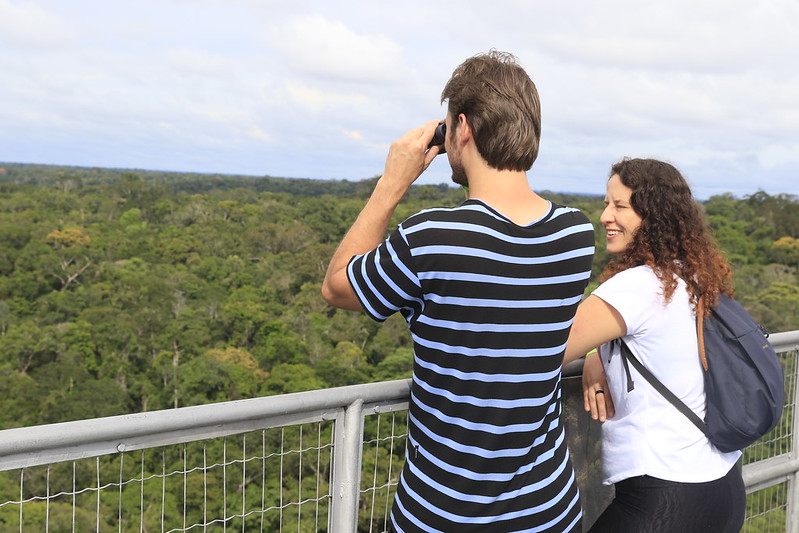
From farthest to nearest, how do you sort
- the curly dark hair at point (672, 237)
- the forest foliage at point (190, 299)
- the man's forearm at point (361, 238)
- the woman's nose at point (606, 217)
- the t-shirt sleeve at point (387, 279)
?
the forest foliage at point (190, 299) → the woman's nose at point (606, 217) → the curly dark hair at point (672, 237) → the man's forearm at point (361, 238) → the t-shirt sleeve at point (387, 279)

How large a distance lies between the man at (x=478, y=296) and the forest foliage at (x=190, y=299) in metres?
24.9

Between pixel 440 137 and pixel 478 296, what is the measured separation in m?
0.35

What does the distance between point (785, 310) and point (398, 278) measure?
48.4m

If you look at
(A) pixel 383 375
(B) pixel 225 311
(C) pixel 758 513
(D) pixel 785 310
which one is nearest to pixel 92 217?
(B) pixel 225 311

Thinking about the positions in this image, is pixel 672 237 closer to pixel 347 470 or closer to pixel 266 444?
pixel 347 470

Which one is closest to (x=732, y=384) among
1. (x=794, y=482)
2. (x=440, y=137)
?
(x=440, y=137)

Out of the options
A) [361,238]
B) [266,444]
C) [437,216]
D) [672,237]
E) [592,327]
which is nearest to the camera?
[437,216]

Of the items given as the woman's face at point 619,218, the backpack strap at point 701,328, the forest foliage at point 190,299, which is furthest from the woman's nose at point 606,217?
the forest foliage at point 190,299

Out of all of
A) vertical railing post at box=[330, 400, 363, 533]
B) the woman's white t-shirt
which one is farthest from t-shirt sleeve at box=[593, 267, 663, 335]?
vertical railing post at box=[330, 400, 363, 533]

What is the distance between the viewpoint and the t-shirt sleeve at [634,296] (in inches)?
65.8

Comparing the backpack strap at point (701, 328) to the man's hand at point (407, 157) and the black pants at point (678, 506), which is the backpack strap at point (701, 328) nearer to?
the black pants at point (678, 506)

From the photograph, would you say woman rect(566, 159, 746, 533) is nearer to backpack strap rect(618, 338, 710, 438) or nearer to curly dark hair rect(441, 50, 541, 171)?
backpack strap rect(618, 338, 710, 438)

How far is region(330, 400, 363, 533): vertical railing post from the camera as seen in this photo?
1812 mm

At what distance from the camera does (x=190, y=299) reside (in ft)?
178
